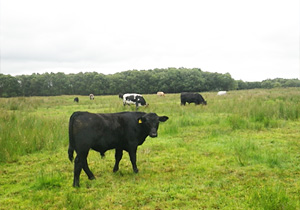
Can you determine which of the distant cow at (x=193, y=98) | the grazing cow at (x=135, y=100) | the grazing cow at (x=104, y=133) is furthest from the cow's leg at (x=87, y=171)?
the distant cow at (x=193, y=98)

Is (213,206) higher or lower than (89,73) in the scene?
lower

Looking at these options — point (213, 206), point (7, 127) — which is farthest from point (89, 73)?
point (213, 206)

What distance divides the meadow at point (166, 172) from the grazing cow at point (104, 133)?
587 millimetres

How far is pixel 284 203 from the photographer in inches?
158

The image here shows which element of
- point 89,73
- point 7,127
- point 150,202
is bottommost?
point 150,202

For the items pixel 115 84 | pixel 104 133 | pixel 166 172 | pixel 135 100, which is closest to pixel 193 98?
pixel 135 100

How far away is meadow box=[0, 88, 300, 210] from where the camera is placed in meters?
4.50

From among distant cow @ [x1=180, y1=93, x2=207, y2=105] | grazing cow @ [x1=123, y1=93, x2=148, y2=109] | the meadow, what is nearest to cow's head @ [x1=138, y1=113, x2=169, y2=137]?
the meadow

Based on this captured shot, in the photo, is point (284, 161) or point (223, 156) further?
point (223, 156)

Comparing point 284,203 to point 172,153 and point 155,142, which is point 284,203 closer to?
point 172,153

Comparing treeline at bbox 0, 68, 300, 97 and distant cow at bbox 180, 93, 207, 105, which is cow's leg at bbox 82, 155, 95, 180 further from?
treeline at bbox 0, 68, 300, 97

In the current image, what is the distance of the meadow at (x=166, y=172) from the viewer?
14.8ft

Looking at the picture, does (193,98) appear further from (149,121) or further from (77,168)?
(77,168)

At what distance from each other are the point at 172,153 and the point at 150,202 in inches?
129
